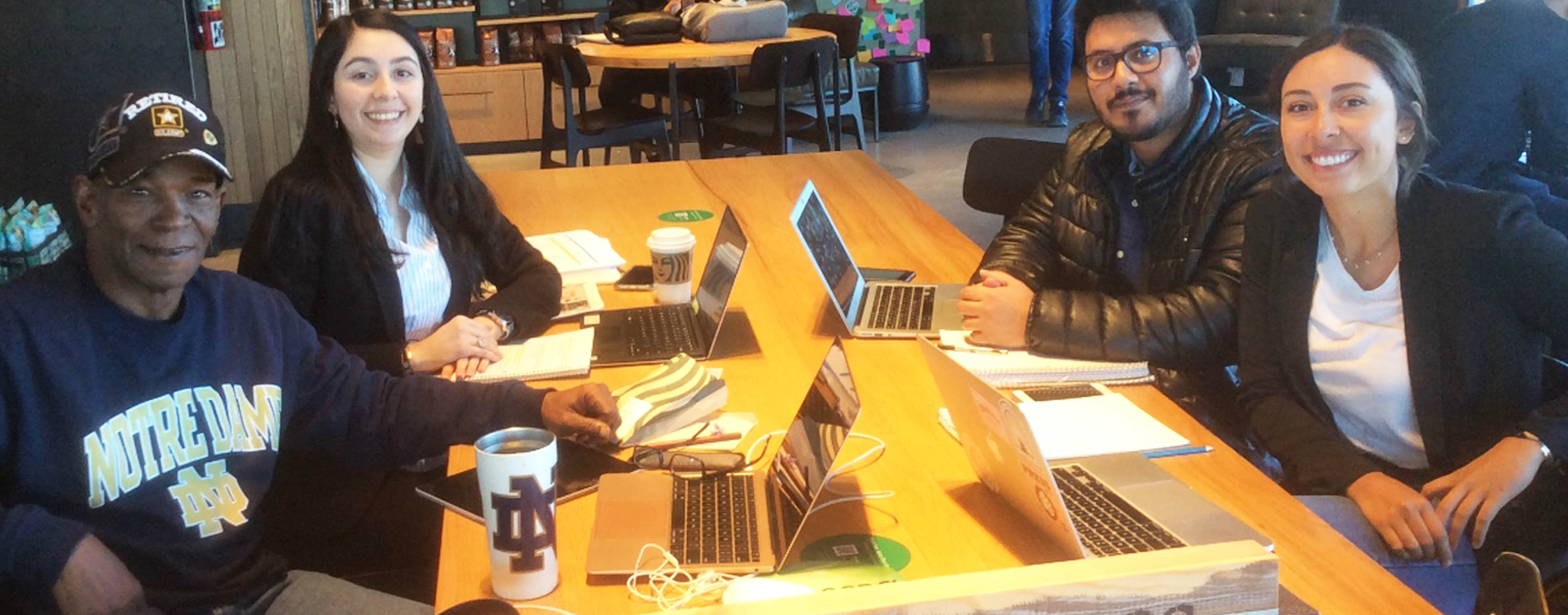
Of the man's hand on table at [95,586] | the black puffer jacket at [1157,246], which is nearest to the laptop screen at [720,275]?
the black puffer jacket at [1157,246]

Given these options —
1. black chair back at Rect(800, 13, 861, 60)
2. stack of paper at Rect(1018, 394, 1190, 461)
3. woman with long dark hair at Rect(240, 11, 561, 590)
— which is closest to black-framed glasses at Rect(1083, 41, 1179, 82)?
stack of paper at Rect(1018, 394, 1190, 461)

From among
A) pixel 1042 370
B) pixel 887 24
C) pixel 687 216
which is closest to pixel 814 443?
pixel 1042 370

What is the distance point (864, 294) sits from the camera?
229cm

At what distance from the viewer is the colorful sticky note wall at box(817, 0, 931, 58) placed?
336 inches

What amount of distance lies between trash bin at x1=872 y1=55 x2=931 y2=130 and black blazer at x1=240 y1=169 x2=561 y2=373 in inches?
233

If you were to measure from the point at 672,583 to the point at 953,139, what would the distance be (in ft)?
22.0

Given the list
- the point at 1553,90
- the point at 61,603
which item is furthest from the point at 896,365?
the point at 1553,90

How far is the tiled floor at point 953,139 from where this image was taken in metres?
5.90

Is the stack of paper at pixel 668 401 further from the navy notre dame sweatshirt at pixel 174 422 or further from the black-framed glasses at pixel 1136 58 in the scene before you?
the black-framed glasses at pixel 1136 58

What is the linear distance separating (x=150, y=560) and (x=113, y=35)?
4.02m

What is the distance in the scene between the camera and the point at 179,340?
1.56m

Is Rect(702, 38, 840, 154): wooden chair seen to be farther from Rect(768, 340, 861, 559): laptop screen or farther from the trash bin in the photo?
Rect(768, 340, 861, 559): laptop screen

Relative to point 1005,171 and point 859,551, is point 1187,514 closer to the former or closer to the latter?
point 859,551

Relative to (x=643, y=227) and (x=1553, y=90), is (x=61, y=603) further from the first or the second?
(x=1553, y=90)
